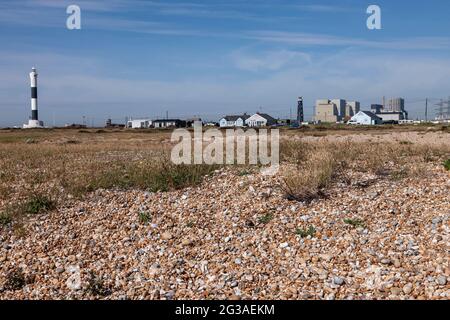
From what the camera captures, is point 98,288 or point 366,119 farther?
point 366,119

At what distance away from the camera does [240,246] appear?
7363mm

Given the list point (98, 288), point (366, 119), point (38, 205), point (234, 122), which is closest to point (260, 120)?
point (234, 122)

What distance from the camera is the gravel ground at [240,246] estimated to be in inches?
237

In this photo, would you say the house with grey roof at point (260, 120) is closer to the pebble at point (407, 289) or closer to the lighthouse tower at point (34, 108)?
the lighthouse tower at point (34, 108)

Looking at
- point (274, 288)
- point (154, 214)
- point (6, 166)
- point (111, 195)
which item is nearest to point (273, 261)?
point (274, 288)

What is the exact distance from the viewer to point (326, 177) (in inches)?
399

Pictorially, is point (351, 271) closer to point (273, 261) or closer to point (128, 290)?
point (273, 261)

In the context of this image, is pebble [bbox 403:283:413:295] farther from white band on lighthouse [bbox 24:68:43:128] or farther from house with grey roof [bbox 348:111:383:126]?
house with grey roof [bbox 348:111:383:126]

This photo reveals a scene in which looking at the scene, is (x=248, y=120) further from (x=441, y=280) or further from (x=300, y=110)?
(x=441, y=280)

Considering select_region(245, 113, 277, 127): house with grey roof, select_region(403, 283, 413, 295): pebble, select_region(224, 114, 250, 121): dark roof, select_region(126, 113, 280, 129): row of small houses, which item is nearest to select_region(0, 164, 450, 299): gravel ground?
select_region(403, 283, 413, 295): pebble

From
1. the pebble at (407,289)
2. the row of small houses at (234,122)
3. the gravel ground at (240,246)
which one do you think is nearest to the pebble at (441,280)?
the gravel ground at (240,246)
